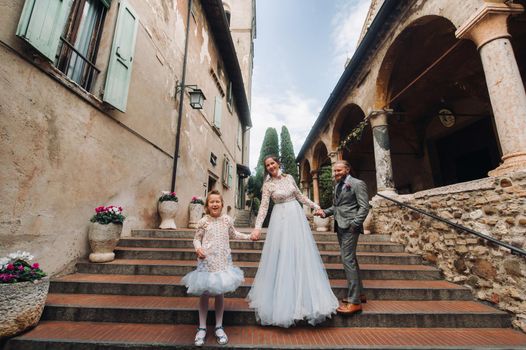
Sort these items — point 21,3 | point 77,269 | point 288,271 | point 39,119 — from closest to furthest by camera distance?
point 288,271 → point 21,3 → point 39,119 → point 77,269

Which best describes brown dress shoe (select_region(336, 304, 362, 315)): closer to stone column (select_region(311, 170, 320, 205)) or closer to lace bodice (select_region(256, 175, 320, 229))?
lace bodice (select_region(256, 175, 320, 229))

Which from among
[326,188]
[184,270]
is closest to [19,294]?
[184,270]

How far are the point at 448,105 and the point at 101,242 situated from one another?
1053 centimetres

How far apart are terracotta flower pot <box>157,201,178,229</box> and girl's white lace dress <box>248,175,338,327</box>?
3892 millimetres

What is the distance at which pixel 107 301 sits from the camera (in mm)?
2920

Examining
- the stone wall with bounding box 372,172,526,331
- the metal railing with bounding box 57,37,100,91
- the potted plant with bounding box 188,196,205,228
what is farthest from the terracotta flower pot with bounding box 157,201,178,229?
the stone wall with bounding box 372,172,526,331

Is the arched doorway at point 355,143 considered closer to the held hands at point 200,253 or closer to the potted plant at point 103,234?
the held hands at point 200,253

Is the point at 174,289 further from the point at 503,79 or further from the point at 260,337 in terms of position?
the point at 503,79

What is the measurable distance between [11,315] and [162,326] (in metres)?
1.37

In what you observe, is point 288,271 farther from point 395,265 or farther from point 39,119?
point 39,119

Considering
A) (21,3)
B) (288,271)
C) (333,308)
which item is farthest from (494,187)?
(21,3)

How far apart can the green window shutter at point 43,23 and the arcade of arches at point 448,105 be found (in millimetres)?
5913

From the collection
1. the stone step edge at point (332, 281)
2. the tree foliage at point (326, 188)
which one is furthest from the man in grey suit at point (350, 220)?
the tree foliage at point (326, 188)

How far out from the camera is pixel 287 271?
8.29ft
